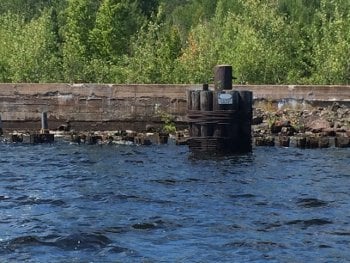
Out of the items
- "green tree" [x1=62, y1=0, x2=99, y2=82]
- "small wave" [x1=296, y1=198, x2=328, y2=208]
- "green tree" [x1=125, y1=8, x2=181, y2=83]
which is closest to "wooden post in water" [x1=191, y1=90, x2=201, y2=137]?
"small wave" [x1=296, y1=198, x2=328, y2=208]

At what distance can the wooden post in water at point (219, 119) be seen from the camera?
90.2 feet

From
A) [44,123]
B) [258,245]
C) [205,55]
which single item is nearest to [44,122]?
[44,123]

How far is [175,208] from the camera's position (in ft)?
60.5

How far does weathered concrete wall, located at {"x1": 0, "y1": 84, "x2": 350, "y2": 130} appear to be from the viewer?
35531 millimetres

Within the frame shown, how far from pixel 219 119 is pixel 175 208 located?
934cm

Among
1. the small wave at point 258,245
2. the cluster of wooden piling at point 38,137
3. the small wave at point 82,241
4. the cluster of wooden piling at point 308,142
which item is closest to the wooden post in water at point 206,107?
the cluster of wooden piling at point 308,142

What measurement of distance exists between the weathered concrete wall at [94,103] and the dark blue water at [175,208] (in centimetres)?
755

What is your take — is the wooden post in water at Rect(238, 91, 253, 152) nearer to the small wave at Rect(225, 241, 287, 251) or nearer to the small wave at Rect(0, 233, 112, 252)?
the small wave at Rect(225, 241, 287, 251)

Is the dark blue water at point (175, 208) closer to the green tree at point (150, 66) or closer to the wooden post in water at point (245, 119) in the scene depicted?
the wooden post in water at point (245, 119)

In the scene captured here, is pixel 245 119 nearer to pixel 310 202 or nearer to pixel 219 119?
pixel 219 119

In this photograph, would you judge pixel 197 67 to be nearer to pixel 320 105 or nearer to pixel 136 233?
pixel 320 105

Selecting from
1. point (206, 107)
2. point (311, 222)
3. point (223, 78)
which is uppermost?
point (223, 78)

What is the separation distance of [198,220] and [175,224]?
1.93 ft

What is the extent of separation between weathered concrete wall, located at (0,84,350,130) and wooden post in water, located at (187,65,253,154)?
675 centimetres
